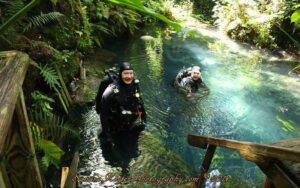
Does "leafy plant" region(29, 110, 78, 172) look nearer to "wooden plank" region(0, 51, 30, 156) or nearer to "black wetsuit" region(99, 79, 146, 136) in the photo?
"black wetsuit" region(99, 79, 146, 136)

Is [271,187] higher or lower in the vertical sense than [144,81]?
higher

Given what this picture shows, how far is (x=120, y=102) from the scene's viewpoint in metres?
5.34

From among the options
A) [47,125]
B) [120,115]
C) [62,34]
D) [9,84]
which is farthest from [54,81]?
[9,84]

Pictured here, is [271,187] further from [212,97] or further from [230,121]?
[212,97]

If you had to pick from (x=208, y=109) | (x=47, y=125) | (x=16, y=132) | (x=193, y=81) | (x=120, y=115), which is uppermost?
(x=16, y=132)

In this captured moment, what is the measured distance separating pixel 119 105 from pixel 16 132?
4050 mm

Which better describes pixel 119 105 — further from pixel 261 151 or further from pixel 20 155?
pixel 20 155

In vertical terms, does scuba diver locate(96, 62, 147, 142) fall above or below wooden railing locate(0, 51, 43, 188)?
below

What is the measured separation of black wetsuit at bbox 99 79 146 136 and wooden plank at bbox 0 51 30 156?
3909 mm

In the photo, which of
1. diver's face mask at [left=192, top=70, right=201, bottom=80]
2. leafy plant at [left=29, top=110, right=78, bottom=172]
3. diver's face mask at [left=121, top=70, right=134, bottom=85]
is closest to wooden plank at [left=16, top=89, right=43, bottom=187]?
leafy plant at [left=29, top=110, right=78, bottom=172]

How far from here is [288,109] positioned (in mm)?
8578

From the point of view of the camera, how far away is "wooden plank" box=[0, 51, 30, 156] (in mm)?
859

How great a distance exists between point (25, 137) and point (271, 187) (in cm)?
162

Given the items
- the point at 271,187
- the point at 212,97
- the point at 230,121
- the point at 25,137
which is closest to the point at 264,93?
the point at 212,97
